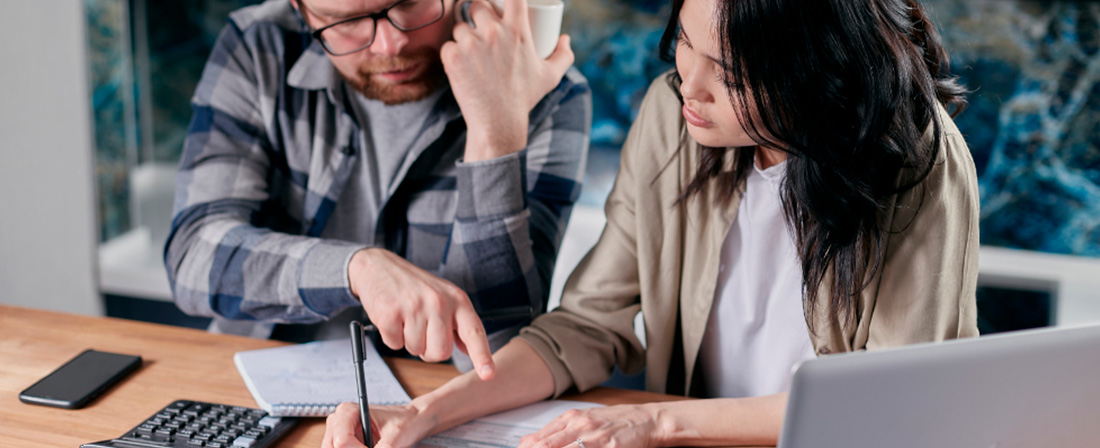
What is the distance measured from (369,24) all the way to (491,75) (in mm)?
200

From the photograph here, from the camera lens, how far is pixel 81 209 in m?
2.62

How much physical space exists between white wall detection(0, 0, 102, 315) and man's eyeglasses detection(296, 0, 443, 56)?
1517 millimetres

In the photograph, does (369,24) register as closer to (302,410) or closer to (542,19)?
(542,19)

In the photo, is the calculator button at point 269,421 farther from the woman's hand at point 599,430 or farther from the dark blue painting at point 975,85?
the dark blue painting at point 975,85

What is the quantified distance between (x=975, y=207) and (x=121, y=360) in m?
1.14

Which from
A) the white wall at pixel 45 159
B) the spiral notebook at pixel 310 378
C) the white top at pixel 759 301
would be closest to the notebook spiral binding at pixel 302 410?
the spiral notebook at pixel 310 378

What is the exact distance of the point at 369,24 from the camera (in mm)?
1308

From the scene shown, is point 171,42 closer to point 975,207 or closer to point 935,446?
point 975,207

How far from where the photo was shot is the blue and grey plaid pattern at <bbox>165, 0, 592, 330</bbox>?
4.40ft

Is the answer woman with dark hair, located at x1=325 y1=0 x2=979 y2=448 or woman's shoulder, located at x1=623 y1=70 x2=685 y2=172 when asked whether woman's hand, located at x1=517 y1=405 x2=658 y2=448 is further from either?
woman's shoulder, located at x1=623 y1=70 x2=685 y2=172

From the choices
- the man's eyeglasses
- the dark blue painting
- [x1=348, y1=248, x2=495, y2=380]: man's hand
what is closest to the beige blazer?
[x1=348, y1=248, x2=495, y2=380]: man's hand

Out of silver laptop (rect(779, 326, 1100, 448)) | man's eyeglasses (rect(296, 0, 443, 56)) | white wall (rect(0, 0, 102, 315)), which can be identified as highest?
man's eyeglasses (rect(296, 0, 443, 56))

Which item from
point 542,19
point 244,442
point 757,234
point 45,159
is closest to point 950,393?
point 757,234

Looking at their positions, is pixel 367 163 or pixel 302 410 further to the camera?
pixel 367 163
